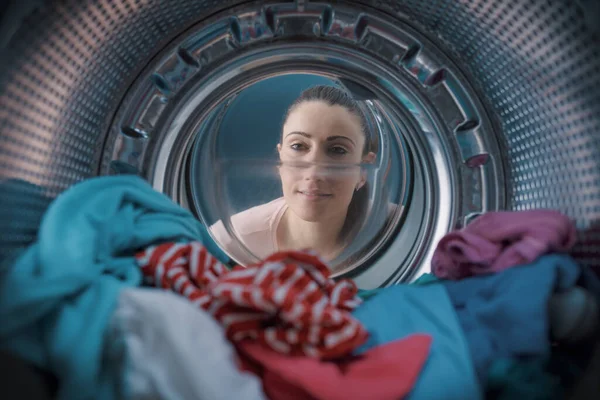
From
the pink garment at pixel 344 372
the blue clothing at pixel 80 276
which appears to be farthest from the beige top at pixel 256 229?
the pink garment at pixel 344 372

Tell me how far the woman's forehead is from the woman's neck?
166 mm

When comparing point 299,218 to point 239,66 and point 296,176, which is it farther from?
point 239,66

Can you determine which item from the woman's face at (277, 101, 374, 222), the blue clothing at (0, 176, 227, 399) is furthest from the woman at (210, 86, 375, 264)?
the blue clothing at (0, 176, 227, 399)

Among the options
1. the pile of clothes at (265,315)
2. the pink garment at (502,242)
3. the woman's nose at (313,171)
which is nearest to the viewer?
the pile of clothes at (265,315)

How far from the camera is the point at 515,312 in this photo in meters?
0.54

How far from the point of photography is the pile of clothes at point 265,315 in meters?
0.45

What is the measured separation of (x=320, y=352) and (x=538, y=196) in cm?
40

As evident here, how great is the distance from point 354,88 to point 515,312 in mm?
544

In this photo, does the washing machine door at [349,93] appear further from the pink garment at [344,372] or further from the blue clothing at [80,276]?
the pink garment at [344,372]

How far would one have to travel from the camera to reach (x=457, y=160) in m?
0.83

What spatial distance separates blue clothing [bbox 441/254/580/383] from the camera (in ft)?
1.75

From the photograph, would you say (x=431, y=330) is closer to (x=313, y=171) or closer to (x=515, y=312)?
(x=515, y=312)

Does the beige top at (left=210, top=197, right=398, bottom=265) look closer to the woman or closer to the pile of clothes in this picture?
the woman

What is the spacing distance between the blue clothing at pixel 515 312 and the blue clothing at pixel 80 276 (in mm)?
352
